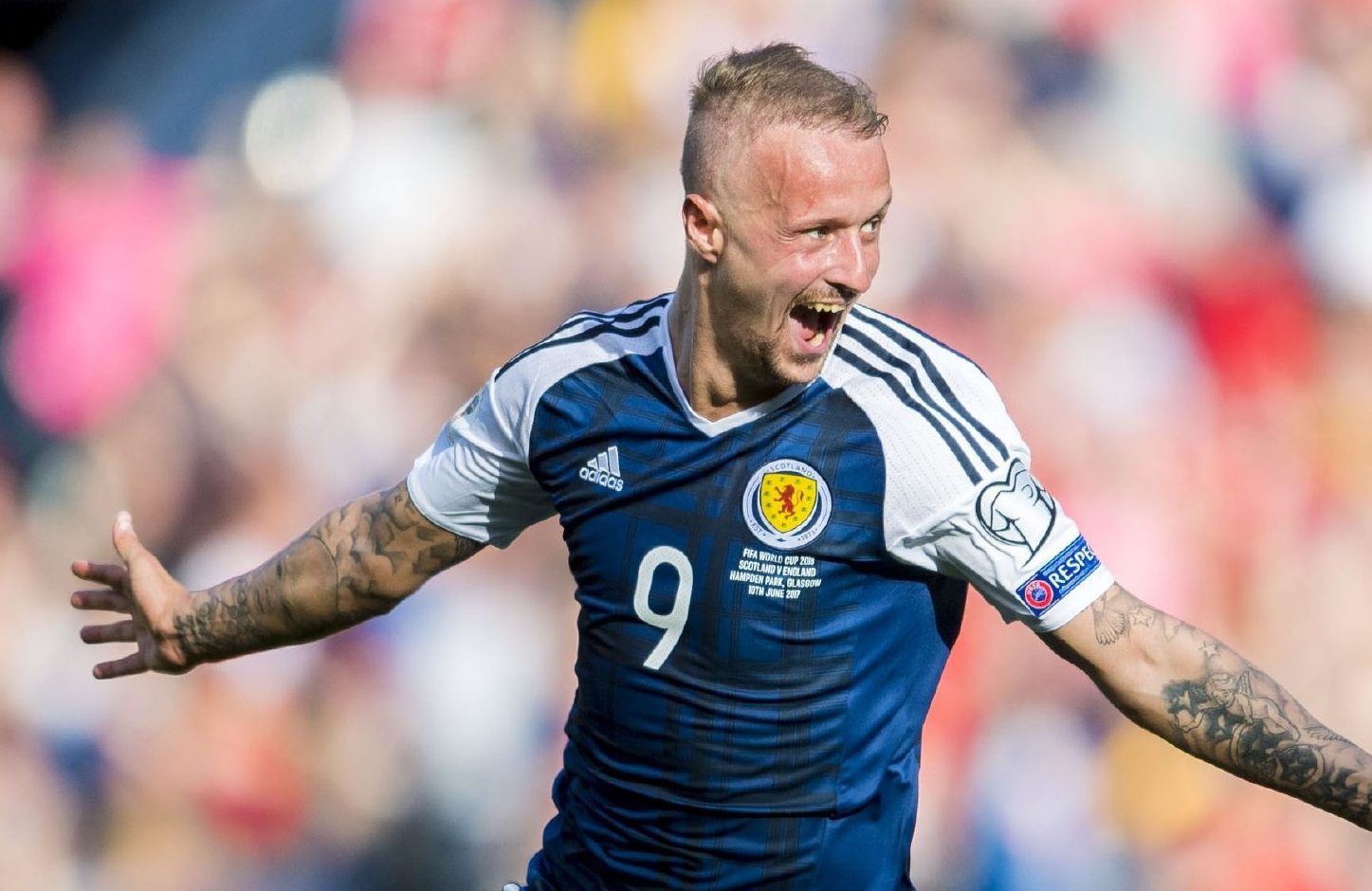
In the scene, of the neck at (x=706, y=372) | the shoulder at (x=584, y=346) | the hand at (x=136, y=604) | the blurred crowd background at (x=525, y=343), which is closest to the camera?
the neck at (x=706, y=372)

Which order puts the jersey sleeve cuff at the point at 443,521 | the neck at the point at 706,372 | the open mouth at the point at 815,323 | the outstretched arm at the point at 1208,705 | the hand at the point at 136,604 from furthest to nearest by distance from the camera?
1. the hand at the point at 136,604
2. the jersey sleeve cuff at the point at 443,521
3. the neck at the point at 706,372
4. the open mouth at the point at 815,323
5. the outstretched arm at the point at 1208,705

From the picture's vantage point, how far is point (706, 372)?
8.34 ft

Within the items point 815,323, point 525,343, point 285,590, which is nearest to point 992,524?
point 815,323

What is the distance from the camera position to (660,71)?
4.89 m

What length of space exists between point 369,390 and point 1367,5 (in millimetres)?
3418

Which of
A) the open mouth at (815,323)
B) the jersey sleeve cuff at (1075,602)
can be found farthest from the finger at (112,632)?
the jersey sleeve cuff at (1075,602)

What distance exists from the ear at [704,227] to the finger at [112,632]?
4.86ft

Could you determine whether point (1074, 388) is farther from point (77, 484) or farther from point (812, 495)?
point (77, 484)

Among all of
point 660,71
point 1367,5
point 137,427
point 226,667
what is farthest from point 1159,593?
point 137,427

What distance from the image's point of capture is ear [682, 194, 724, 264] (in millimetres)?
2471

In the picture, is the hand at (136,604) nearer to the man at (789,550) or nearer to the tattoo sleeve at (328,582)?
the tattoo sleeve at (328,582)

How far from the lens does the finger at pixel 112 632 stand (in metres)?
3.09

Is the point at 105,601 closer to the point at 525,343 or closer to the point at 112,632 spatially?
the point at 112,632

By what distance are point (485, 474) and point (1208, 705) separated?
1.32m
